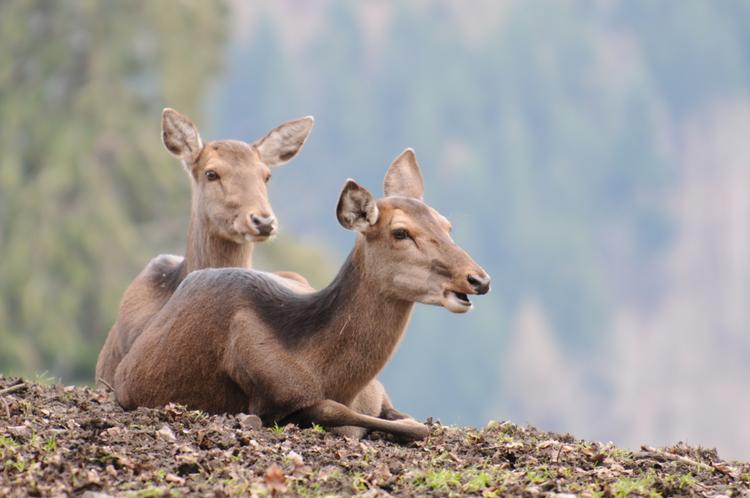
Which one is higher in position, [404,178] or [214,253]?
[404,178]

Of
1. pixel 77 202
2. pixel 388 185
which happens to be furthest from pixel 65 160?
pixel 388 185

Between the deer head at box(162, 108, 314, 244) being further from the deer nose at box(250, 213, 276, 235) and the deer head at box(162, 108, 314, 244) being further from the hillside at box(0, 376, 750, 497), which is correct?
the hillside at box(0, 376, 750, 497)

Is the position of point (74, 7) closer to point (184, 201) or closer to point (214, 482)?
point (184, 201)

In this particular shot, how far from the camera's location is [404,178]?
10.8 metres

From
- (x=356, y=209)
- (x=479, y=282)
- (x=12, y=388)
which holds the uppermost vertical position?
(x=356, y=209)

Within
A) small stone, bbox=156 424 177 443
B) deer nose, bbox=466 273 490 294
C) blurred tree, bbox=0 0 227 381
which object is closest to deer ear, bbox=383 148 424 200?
deer nose, bbox=466 273 490 294

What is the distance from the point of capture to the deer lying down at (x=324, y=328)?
9.56m

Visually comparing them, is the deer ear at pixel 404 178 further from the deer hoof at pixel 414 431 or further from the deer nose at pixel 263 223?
the deer hoof at pixel 414 431

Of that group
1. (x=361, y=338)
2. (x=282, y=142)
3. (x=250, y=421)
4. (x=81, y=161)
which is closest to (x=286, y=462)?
(x=250, y=421)

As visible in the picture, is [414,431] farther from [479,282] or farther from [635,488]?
[635,488]

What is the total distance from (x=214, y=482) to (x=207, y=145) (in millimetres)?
5520

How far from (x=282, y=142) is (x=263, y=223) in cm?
150

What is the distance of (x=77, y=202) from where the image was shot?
31.6m

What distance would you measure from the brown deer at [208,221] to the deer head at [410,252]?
6.10 ft
